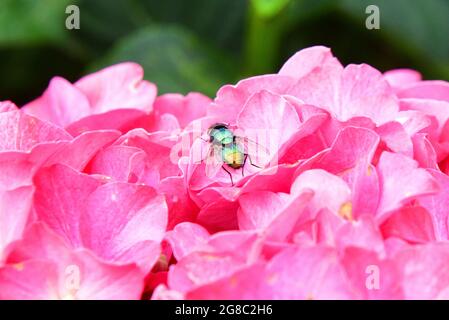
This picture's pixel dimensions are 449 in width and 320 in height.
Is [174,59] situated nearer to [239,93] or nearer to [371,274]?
[239,93]

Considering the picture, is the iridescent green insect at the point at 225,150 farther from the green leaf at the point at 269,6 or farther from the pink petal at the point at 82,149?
the green leaf at the point at 269,6

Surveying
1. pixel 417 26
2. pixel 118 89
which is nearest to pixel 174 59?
pixel 417 26

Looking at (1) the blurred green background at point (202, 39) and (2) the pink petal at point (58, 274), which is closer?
(2) the pink petal at point (58, 274)

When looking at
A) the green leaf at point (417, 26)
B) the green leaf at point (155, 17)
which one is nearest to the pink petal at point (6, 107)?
the green leaf at point (417, 26)

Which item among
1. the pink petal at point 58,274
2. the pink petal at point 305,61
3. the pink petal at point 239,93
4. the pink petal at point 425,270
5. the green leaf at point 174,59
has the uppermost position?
the pink petal at point 305,61

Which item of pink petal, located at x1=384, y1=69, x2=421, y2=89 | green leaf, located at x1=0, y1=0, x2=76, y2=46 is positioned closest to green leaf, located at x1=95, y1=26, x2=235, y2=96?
green leaf, located at x1=0, y1=0, x2=76, y2=46
